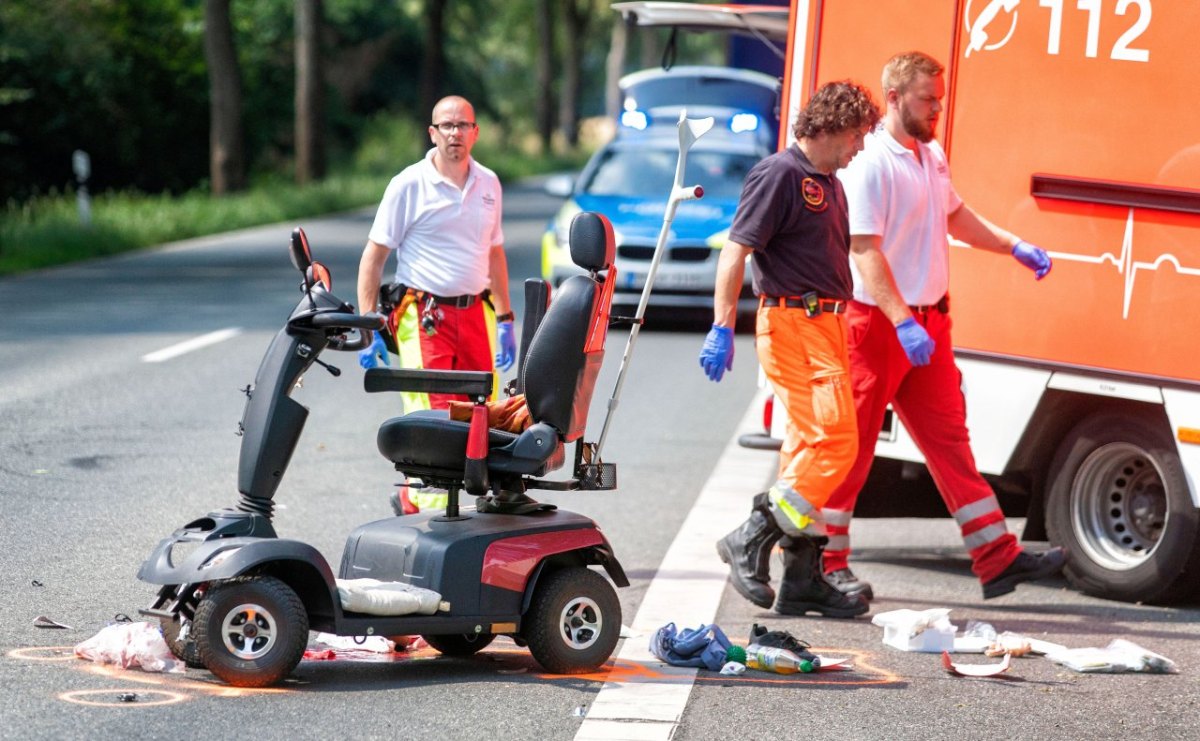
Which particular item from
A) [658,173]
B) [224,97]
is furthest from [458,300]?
[224,97]

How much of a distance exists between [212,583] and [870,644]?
2304 millimetres

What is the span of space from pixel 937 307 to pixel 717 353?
0.92m

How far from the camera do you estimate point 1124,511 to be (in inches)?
295

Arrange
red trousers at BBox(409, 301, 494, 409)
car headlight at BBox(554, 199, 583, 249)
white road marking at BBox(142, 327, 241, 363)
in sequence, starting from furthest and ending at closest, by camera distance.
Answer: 1. car headlight at BBox(554, 199, 583, 249)
2. white road marking at BBox(142, 327, 241, 363)
3. red trousers at BBox(409, 301, 494, 409)

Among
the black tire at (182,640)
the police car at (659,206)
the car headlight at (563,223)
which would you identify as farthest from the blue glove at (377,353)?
the car headlight at (563,223)

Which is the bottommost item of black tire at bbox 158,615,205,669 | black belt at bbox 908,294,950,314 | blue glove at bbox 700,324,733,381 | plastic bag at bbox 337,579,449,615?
black tire at bbox 158,615,205,669

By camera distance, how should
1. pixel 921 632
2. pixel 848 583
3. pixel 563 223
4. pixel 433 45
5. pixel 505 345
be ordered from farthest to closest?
pixel 433 45 < pixel 563 223 < pixel 505 345 < pixel 848 583 < pixel 921 632

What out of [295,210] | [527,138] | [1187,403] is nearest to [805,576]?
[1187,403]

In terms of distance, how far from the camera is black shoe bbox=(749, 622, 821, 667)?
6191 mm

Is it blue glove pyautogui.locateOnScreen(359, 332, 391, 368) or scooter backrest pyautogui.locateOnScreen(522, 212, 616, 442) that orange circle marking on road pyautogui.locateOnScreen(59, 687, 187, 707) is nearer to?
scooter backrest pyautogui.locateOnScreen(522, 212, 616, 442)

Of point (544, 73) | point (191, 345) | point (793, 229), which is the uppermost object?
point (793, 229)

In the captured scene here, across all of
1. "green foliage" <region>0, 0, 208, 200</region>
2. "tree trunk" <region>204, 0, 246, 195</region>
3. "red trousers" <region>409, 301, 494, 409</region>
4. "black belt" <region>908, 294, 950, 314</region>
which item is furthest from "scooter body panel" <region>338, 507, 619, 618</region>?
"green foliage" <region>0, 0, 208, 200</region>

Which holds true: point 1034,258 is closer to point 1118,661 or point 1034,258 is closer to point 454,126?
point 1118,661

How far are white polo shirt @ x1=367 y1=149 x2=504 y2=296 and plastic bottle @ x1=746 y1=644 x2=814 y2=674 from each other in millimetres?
2258
